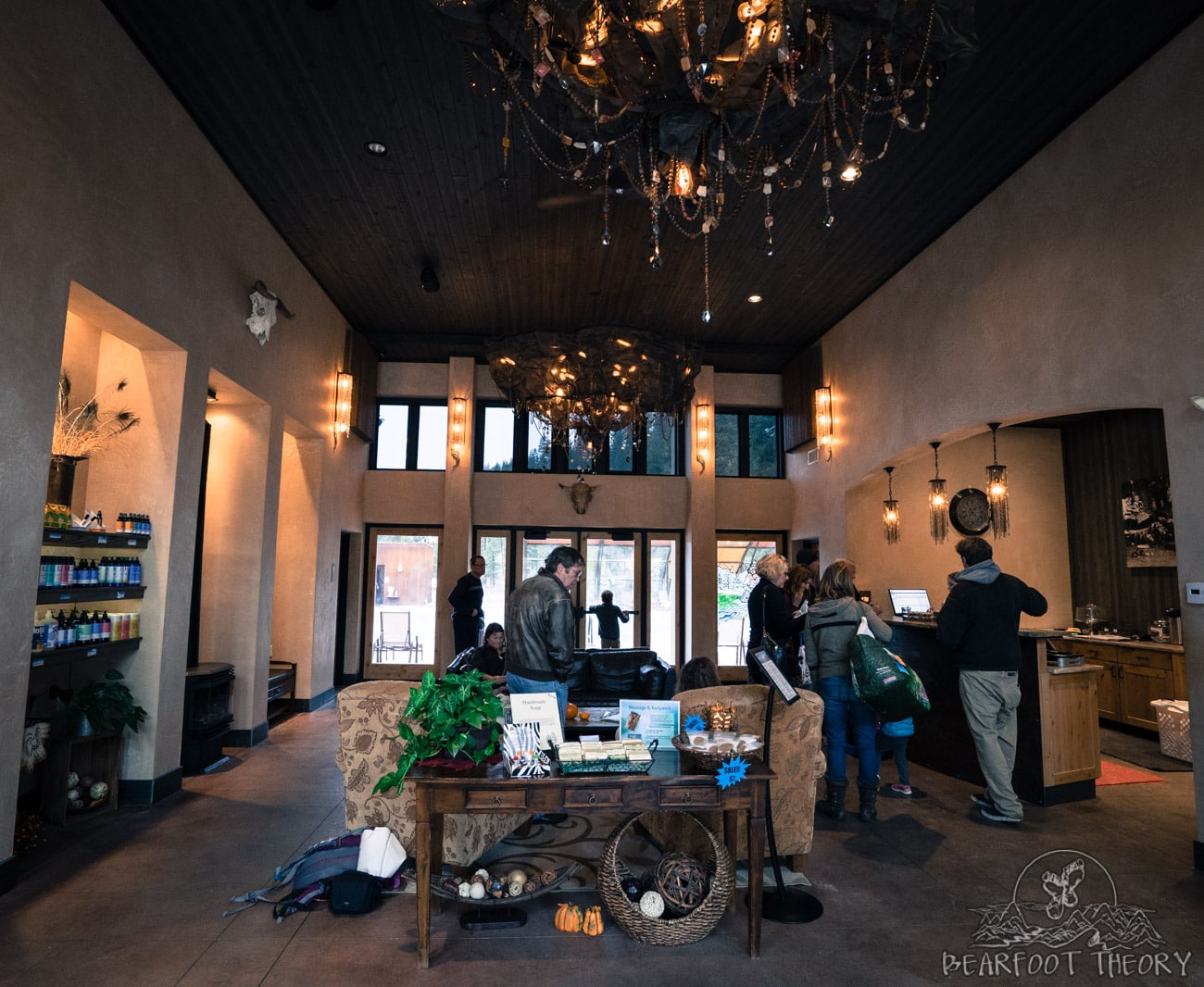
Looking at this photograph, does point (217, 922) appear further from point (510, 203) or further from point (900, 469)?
point (900, 469)

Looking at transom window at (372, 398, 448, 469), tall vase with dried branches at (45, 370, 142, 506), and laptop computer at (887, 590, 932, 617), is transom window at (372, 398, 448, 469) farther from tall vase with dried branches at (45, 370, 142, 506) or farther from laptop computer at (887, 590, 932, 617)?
laptop computer at (887, 590, 932, 617)

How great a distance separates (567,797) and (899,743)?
10.1 ft

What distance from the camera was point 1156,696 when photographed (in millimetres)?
6879

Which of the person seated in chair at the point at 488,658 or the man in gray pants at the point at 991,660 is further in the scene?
the person seated in chair at the point at 488,658

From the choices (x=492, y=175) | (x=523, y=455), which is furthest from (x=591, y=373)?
(x=523, y=455)

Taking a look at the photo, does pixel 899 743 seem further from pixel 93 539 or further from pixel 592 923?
pixel 93 539

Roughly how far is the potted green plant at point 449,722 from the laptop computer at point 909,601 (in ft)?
19.8

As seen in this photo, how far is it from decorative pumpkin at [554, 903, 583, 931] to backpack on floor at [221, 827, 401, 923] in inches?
34.6

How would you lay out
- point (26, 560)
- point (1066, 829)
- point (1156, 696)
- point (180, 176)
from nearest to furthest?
point (26, 560)
point (1066, 829)
point (180, 176)
point (1156, 696)

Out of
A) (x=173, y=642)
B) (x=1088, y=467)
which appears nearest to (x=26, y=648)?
(x=173, y=642)

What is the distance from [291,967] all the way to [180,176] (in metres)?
5.01

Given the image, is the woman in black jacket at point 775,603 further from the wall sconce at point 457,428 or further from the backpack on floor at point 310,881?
the wall sconce at point 457,428

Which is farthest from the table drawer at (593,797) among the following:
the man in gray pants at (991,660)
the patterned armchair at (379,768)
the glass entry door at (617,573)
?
the glass entry door at (617,573)

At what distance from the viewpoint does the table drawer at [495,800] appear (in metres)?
2.80
